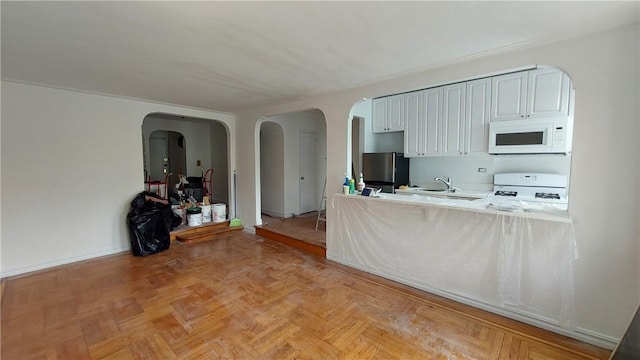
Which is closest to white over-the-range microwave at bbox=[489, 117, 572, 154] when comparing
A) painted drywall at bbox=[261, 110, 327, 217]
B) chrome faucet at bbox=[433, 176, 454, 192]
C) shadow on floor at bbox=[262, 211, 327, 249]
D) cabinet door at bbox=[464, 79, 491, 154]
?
cabinet door at bbox=[464, 79, 491, 154]

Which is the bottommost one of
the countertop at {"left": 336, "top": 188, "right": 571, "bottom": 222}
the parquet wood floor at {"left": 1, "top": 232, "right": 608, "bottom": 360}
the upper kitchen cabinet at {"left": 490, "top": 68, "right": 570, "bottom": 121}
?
the parquet wood floor at {"left": 1, "top": 232, "right": 608, "bottom": 360}

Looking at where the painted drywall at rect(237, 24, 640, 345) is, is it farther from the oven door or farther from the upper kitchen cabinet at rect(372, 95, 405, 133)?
the upper kitchen cabinet at rect(372, 95, 405, 133)

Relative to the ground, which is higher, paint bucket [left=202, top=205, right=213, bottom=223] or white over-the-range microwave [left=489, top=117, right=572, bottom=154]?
white over-the-range microwave [left=489, top=117, right=572, bottom=154]

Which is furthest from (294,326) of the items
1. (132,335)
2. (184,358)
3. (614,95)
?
(614,95)

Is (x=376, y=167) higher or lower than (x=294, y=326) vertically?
higher

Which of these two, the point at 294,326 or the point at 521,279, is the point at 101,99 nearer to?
the point at 294,326

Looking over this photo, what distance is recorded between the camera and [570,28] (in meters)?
1.82

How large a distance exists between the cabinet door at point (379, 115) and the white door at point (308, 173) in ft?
5.93

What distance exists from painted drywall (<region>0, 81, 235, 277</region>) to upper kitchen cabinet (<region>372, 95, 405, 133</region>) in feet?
12.2

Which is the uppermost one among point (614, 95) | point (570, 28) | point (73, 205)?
point (570, 28)

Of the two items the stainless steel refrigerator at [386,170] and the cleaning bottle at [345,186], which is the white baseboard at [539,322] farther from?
the stainless steel refrigerator at [386,170]

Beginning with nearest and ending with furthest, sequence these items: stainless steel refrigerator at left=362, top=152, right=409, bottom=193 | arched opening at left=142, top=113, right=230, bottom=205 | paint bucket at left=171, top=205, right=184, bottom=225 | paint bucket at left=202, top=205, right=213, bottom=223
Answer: stainless steel refrigerator at left=362, top=152, right=409, bottom=193 → paint bucket at left=171, top=205, right=184, bottom=225 → paint bucket at left=202, top=205, right=213, bottom=223 → arched opening at left=142, top=113, right=230, bottom=205

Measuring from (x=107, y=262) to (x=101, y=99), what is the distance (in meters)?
2.23

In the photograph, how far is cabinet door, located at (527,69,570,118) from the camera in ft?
9.86
